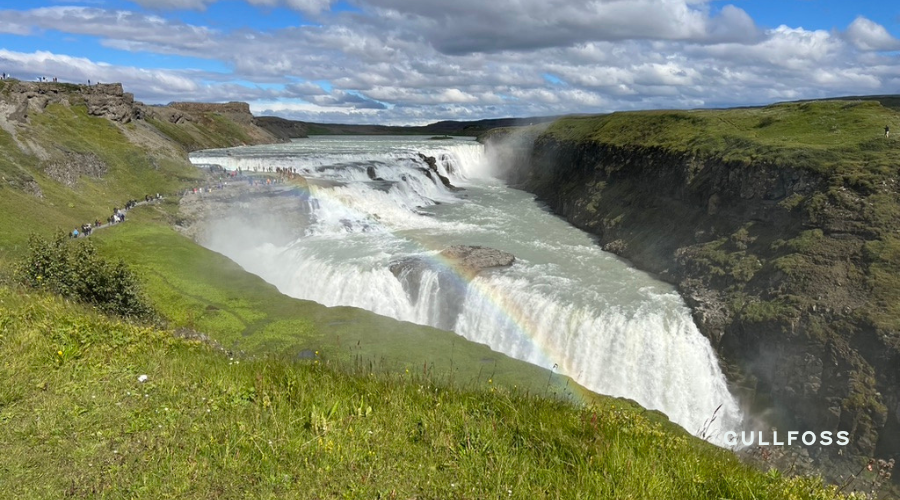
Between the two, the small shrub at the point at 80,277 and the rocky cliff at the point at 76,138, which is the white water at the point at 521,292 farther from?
the rocky cliff at the point at 76,138

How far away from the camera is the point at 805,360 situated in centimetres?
2142

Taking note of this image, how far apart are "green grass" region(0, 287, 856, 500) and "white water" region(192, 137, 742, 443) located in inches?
674

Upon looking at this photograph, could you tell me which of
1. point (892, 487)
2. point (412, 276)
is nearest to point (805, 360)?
point (892, 487)

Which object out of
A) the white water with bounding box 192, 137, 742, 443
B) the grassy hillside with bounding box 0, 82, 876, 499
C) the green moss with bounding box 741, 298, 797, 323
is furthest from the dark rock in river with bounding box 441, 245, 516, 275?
the grassy hillside with bounding box 0, 82, 876, 499

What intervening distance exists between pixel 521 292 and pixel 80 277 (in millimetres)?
19424

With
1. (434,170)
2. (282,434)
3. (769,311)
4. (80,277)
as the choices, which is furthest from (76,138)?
(769,311)

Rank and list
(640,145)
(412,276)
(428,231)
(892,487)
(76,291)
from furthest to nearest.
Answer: (640,145) < (428,231) < (412,276) < (892,487) < (76,291)

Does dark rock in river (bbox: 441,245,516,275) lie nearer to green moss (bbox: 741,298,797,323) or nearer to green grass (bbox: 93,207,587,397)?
green grass (bbox: 93,207,587,397)

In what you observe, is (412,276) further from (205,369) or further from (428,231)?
(205,369)


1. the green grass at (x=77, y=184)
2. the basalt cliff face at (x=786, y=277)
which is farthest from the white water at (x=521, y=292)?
the green grass at (x=77, y=184)

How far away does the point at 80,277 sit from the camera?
1457 centimetres

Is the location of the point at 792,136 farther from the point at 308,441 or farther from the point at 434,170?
the point at 434,170

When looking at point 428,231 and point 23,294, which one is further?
point 428,231

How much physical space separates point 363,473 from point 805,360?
2243cm
